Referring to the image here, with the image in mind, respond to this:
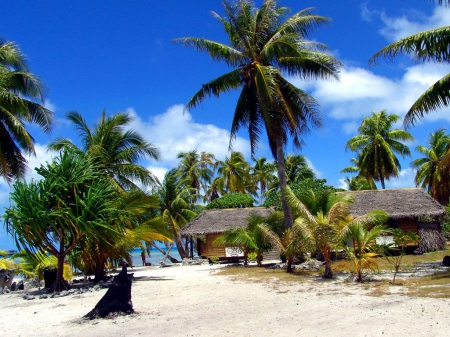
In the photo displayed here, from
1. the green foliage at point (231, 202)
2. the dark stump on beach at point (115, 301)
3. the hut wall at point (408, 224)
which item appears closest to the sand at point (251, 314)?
the dark stump on beach at point (115, 301)

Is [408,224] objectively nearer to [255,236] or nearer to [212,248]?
[255,236]

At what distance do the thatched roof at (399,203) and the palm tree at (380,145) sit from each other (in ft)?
27.2

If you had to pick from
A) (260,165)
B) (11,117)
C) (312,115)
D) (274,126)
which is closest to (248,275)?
(274,126)

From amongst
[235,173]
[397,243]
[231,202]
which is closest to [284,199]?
[397,243]

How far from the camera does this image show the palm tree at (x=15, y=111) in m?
15.3

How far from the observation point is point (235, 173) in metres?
38.9

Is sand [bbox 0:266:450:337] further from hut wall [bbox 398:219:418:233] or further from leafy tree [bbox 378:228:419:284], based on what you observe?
hut wall [bbox 398:219:418:233]

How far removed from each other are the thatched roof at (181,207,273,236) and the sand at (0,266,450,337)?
42.9 feet

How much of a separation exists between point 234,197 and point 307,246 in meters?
17.7

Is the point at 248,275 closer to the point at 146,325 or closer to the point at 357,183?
the point at 146,325

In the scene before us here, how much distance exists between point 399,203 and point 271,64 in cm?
1054

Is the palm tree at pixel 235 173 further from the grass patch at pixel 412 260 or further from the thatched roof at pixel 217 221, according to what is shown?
the grass patch at pixel 412 260

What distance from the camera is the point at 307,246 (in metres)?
14.2

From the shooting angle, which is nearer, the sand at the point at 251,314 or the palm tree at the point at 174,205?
the sand at the point at 251,314
